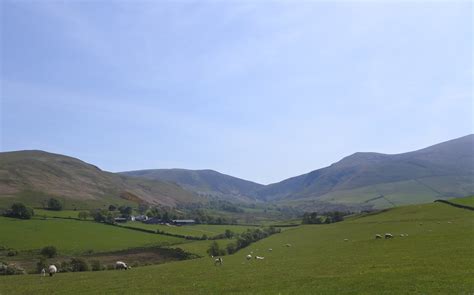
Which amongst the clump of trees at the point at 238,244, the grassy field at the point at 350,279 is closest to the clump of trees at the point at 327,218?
the clump of trees at the point at 238,244

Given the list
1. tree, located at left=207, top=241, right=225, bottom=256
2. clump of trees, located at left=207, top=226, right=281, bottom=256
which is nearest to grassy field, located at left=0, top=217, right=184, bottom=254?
clump of trees, located at left=207, top=226, right=281, bottom=256

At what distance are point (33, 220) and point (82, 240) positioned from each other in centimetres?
3582

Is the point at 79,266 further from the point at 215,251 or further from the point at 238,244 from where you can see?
the point at 238,244

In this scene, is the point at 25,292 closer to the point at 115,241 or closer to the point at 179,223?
the point at 115,241

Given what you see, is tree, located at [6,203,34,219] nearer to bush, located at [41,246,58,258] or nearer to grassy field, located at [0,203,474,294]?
bush, located at [41,246,58,258]

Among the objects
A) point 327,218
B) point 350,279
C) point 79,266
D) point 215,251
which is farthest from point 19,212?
point 350,279

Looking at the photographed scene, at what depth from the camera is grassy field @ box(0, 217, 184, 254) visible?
107600mm

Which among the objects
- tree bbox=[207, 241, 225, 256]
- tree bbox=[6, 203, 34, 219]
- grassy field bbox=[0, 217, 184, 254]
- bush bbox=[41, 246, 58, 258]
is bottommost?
tree bbox=[207, 241, 225, 256]

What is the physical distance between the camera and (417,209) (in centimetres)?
10331

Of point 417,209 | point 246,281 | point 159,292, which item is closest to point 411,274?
point 246,281

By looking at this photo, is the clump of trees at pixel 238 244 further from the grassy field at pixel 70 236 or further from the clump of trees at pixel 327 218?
the grassy field at pixel 70 236

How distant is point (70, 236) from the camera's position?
121812 millimetres

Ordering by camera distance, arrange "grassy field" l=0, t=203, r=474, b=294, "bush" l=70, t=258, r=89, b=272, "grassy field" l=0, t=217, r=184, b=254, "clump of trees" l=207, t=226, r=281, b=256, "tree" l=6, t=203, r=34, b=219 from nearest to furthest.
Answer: "grassy field" l=0, t=203, r=474, b=294
"bush" l=70, t=258, r=89, b=272
"clump of trees" l=207, t=226, r=281, b=256
"grassy field" l=0, t=217, r=184, b=254
"tree" l=6, t=203, r=34, b=219

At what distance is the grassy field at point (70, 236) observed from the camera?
108 metres
